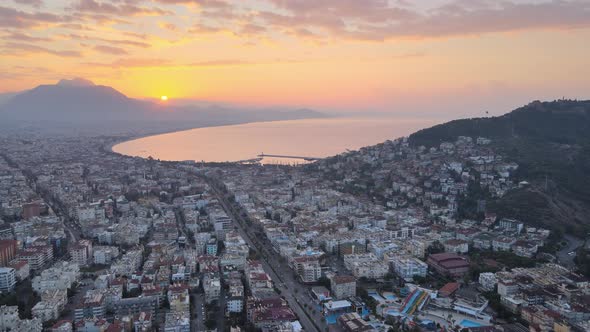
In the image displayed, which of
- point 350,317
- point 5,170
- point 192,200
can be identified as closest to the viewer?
point 350,317

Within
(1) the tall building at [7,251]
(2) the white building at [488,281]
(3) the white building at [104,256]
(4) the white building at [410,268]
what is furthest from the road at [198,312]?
(2) the white building at [488,281]

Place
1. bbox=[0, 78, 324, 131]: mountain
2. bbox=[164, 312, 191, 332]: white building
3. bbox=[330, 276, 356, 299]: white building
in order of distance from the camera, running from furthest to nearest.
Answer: bbox=[0, 78, 324, 131]: mountain, bbox=[330, 276, 356, 299]: white building, bbox=[164, 312, 191, 332]: white building

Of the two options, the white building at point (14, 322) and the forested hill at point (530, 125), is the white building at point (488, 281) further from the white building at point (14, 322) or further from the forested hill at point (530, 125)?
the forested hill at point (530, 125)

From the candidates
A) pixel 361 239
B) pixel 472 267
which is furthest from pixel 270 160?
pixel 472 267

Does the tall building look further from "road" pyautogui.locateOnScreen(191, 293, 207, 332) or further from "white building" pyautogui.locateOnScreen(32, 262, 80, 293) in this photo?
"road" pyautogui.locateOnScreen(191, 293, 207, 332)

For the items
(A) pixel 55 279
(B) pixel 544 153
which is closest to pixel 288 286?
(A) pixel 55 279

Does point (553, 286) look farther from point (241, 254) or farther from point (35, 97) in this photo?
point (35, 97)

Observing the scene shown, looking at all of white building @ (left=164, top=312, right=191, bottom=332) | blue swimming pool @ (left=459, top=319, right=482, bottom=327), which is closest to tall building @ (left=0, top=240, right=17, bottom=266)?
white building @ (left=164, top=312, right=191, bottom=332)
